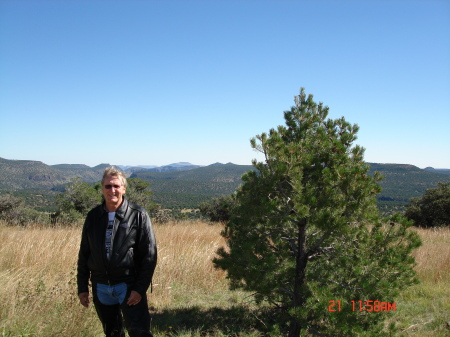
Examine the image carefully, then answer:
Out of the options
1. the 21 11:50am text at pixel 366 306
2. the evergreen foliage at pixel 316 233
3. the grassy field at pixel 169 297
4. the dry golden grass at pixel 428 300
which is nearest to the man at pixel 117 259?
the grassy field at pixel 169 297

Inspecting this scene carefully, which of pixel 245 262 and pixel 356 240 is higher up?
pixel 356 240

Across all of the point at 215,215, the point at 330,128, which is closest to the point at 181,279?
the point at 330,128

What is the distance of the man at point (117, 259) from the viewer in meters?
2.41

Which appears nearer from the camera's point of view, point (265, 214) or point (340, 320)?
point (340, 320)

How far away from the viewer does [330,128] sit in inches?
126

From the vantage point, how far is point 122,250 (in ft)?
7.88

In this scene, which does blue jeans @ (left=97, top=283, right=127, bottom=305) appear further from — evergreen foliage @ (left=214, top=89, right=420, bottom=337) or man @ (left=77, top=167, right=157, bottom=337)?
evergreen foliage @ (left=214, top=89, right=420, bottom=337)

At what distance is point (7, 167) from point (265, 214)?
15592 cm

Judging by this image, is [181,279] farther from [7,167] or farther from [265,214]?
[7,167]

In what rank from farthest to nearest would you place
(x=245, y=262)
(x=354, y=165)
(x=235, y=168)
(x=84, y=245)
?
(x=235, y=168)
(x=245, y=262)
(x=354, y=165)
(x=84, y=245)

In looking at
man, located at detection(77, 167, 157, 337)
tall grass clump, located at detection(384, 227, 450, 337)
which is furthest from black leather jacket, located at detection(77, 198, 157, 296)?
tall grass clump, located at detection(384, 227, 450, 337)

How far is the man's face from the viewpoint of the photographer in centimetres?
248

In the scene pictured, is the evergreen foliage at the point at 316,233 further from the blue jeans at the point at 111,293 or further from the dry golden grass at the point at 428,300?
the blue jeans at the point at 111,293

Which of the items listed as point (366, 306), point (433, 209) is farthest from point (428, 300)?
point (433, 209)
